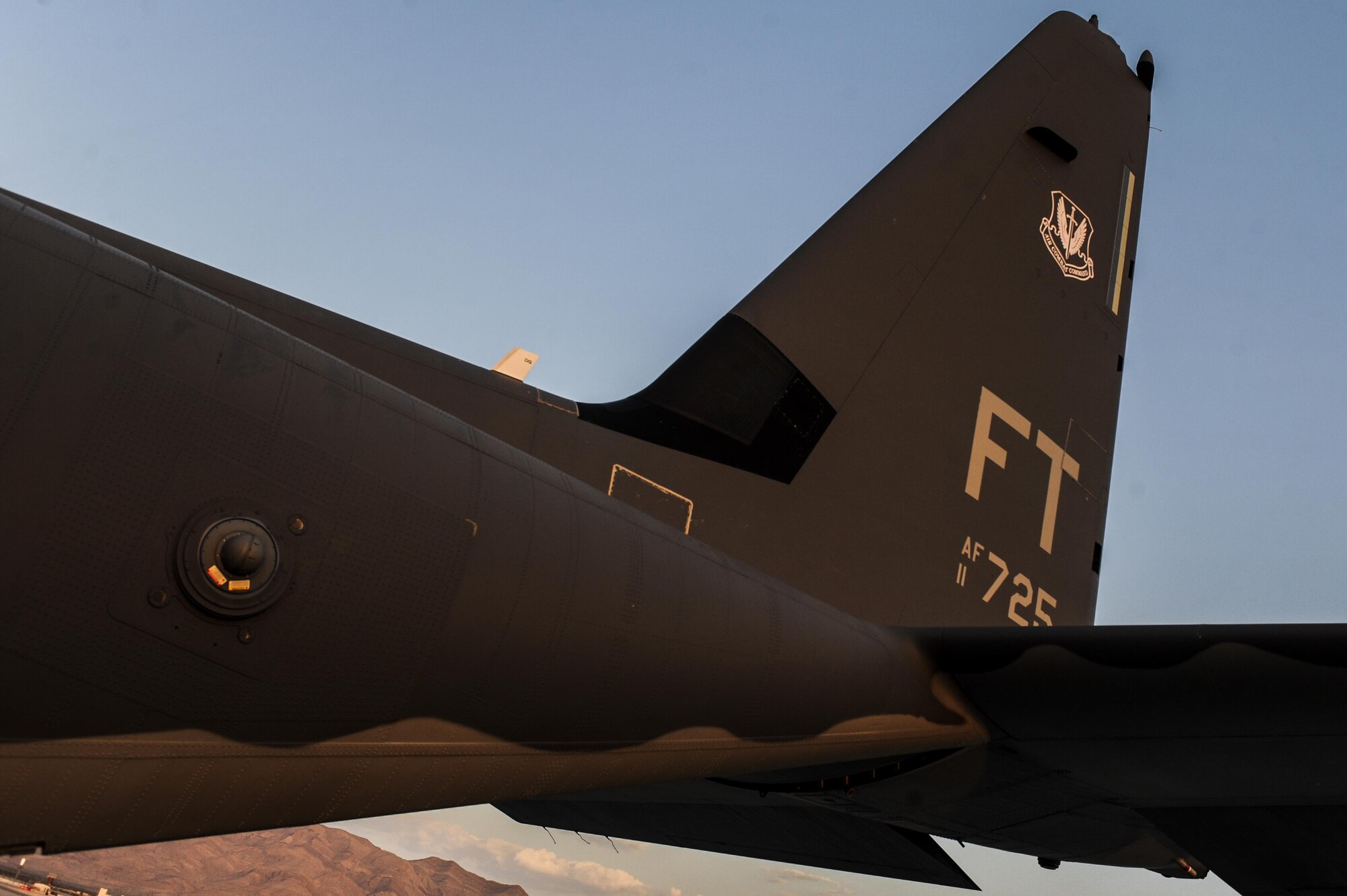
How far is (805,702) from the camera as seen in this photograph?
12.9ft

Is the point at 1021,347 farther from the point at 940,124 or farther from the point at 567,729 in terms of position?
the point at 567,729

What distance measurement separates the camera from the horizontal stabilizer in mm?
5281

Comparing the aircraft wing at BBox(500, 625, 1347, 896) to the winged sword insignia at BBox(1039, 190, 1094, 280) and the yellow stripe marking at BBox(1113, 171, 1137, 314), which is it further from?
the yellow stripe marking at BBox(1113, 171, 1137, 314)

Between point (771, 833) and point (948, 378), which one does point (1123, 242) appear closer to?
point (948, 378)

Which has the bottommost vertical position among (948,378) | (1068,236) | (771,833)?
(771,833)

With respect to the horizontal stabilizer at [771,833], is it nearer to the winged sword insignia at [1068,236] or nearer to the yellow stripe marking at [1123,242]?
the winged sword insignia at [1068,236]

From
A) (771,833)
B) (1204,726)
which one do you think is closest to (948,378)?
(771,833)

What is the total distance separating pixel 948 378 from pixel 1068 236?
1.63m

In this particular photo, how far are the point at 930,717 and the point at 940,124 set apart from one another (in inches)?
142

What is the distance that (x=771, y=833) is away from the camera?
5.46m

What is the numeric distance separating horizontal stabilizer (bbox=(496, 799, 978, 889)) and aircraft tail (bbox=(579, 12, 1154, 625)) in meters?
1.08

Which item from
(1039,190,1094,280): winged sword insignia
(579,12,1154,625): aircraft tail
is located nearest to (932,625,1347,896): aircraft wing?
(579,12,1154,625): aircraft tail

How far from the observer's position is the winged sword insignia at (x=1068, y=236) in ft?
21.9

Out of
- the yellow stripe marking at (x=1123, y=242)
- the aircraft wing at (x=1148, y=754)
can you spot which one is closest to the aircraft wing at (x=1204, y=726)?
the aircraft wing at (x=1148, y=754)
